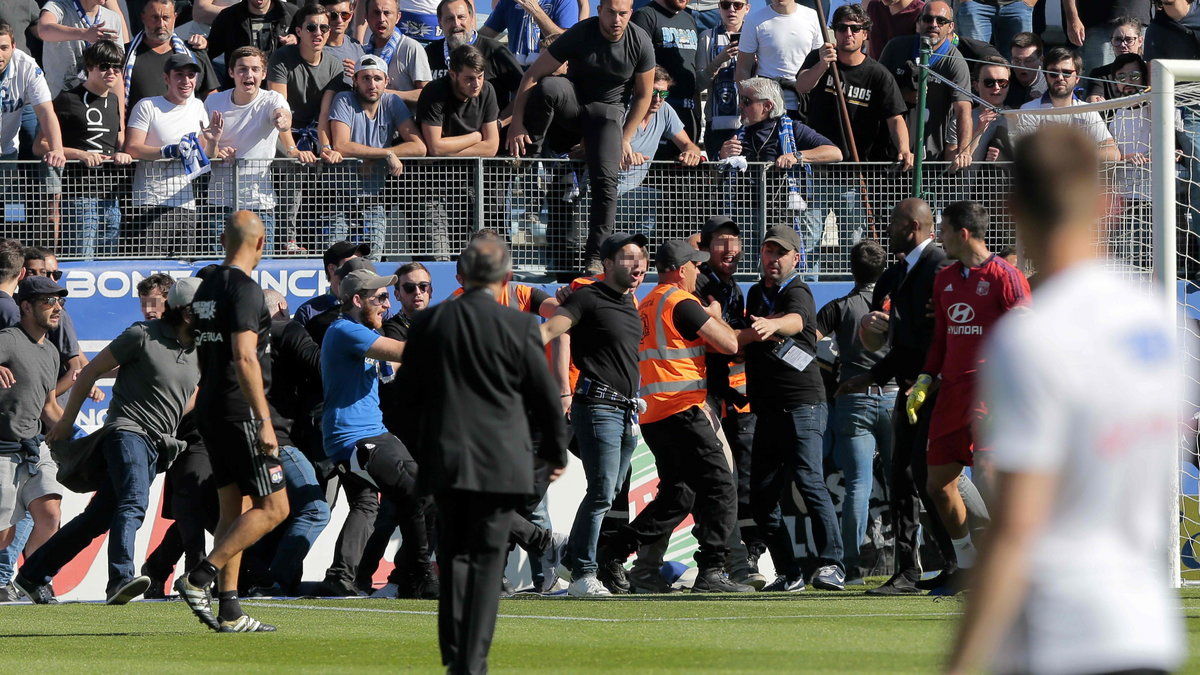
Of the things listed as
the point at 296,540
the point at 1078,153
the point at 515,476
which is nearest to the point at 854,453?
the point at 296,540

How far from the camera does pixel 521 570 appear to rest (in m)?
12.1

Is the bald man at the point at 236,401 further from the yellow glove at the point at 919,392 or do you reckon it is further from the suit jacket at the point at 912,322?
the suit jacket at the point at 912,322

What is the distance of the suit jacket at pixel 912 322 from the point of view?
9828mm

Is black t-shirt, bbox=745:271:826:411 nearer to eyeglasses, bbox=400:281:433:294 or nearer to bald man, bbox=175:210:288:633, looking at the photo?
eyeglasses, bbox=400:281:433:294

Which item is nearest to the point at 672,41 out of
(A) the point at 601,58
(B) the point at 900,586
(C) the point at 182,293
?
(A) the point at 601,58

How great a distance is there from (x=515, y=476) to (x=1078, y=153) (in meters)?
3.57

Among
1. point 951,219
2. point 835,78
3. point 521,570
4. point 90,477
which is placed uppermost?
point 835,78

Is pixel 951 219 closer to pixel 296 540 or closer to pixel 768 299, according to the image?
pixel 768 299

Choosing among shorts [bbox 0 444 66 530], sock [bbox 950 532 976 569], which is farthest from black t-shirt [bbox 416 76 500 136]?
sock [bbox 950 532 976 569]

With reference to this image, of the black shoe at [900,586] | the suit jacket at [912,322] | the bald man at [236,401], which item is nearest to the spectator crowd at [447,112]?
the suit jacket at [912,322]

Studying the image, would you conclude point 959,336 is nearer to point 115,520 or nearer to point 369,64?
point 115,520

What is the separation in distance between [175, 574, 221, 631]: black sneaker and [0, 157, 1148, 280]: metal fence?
5.47 m

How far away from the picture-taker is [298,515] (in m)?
11.0

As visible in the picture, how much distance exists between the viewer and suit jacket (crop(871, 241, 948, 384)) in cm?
983
